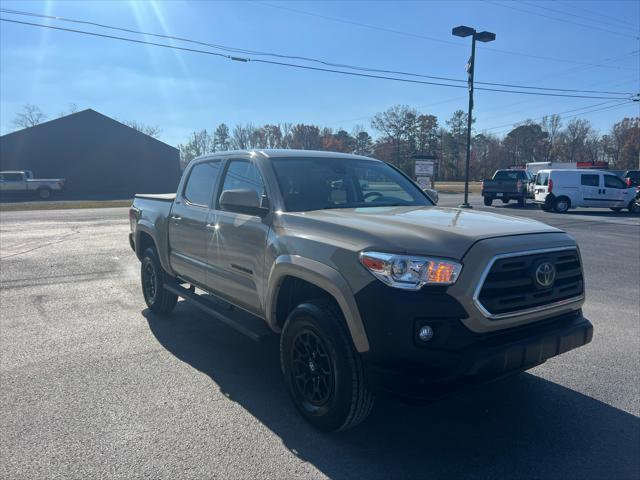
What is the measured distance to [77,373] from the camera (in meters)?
4.33

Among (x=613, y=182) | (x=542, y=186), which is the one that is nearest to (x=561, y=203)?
(x=542, y=186)

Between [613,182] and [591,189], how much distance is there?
112cm

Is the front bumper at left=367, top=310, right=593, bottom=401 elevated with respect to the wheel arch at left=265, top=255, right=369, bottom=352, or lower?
lower

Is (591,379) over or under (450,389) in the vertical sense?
under

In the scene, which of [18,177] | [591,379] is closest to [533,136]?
[18,177]

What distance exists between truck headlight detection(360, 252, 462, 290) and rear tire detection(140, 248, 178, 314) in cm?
387

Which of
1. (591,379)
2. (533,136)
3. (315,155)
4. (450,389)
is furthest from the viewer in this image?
(533,136)

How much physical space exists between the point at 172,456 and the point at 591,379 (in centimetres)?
348

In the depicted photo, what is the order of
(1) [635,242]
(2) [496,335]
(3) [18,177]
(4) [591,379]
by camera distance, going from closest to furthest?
1. (2) [496,335]
2. (4) [591,379]
3. (1) [635,242]
4. (3) [18,177]

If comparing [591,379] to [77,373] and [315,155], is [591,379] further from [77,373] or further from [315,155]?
[77,373]

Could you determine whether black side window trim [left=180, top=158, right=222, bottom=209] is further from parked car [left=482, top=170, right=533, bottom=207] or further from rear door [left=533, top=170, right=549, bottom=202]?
parked car [left=482, top=170, right=533, bottom=207]

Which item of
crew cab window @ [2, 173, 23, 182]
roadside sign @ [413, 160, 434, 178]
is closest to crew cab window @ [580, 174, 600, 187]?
roadside sign @ [413, 160, 434, 178]

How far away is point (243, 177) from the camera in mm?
4543

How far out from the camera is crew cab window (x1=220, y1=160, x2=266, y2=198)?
4.27 metres
